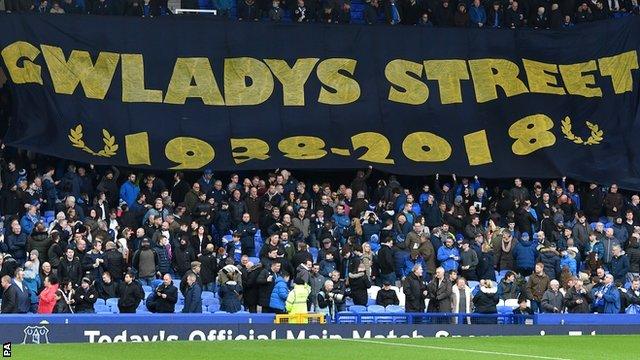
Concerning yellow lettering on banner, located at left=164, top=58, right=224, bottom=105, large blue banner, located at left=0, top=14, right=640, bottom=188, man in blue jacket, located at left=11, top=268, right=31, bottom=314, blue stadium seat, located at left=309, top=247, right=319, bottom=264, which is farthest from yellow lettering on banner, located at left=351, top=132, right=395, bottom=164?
man in blue jacket, located at left=11, top=268, right=31, bottom=314

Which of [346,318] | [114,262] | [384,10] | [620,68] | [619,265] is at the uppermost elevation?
[384,10]

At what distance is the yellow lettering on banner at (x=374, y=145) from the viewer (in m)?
35.8

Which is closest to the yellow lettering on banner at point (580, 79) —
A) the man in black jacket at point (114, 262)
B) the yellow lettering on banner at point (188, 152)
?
the yellow lettering on banner at point (188, 152)

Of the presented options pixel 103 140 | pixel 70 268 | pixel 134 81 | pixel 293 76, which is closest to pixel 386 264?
pixel 70 268

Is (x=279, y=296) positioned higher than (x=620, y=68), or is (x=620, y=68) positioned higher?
Result: (x=620, y=68)

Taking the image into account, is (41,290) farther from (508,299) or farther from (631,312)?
(631,312)

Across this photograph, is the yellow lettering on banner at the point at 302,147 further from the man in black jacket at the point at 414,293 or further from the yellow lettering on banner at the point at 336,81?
the man in black jacket at the point at 414,293

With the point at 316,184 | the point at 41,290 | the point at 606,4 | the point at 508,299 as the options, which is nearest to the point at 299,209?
the point at 316,184

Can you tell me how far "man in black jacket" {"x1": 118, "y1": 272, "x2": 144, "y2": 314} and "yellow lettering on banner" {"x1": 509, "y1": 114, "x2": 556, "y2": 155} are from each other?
13341 mm

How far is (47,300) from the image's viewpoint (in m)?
26.1

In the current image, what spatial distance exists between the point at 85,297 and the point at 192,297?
194 centimetres

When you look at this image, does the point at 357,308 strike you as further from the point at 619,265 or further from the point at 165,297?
the point at 619,265

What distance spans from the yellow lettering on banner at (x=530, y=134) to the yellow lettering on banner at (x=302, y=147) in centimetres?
499

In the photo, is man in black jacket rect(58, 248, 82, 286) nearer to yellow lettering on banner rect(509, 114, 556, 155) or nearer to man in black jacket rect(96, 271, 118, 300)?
man in black jacket rect(96, 271, 118, 300)
